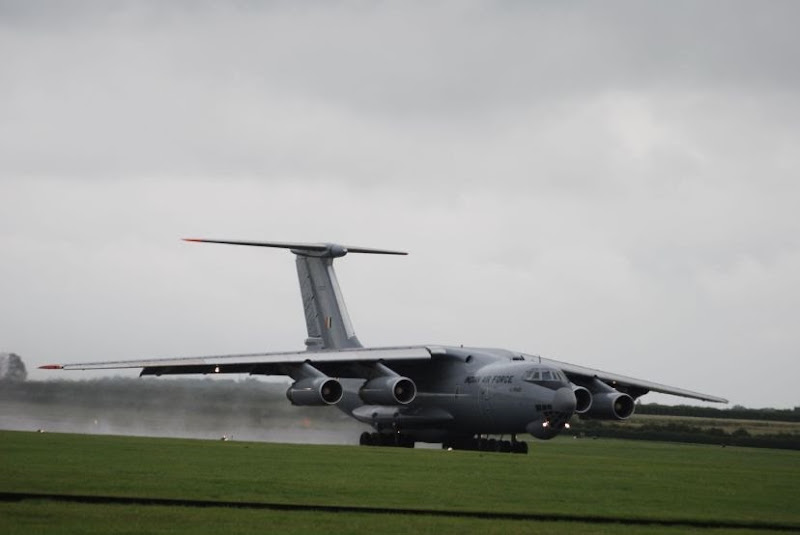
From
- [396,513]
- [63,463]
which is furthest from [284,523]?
[63,463]

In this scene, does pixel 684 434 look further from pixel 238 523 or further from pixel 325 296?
pixel 238 523

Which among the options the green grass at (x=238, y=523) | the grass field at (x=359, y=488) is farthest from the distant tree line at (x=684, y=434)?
the green grass at (x=238, y=523)

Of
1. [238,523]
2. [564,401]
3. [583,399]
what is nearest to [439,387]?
[583,399]

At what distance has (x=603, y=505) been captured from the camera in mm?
14164

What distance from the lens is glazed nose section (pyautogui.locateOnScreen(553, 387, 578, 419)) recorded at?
98.9ft

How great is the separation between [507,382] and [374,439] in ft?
17.2

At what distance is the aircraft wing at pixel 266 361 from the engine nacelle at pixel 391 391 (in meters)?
0.67

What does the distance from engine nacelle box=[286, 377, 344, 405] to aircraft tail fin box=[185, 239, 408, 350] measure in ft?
19.8

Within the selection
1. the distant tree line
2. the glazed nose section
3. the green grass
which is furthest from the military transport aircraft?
the green grass

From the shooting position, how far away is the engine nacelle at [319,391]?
3169cm

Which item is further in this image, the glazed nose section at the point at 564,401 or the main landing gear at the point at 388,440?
the main landing gear at the point at 388,440

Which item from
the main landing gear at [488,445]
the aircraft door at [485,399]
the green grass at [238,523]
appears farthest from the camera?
the aircraft door at [485,399]

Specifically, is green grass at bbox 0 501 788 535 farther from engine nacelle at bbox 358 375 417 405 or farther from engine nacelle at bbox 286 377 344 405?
engine nacelle at bbox 358 375 417 405

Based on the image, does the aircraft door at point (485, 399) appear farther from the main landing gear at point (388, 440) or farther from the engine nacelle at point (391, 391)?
the main landing gear at point (388, 440)
